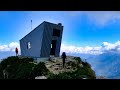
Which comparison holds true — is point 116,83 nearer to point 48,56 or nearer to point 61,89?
point 61,89

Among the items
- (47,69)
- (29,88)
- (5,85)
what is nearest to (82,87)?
(29,88)

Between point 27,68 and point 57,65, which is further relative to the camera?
point 27,68

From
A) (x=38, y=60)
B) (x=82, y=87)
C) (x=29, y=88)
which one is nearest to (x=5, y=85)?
(x=29, y=88)

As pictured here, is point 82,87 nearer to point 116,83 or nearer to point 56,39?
point 116,83

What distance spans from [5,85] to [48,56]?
15989mm

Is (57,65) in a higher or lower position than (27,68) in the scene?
higher

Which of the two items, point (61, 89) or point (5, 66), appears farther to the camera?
point (5, 66)

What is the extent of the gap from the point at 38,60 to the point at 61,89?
15.6m

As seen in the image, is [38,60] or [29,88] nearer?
[29,88]
